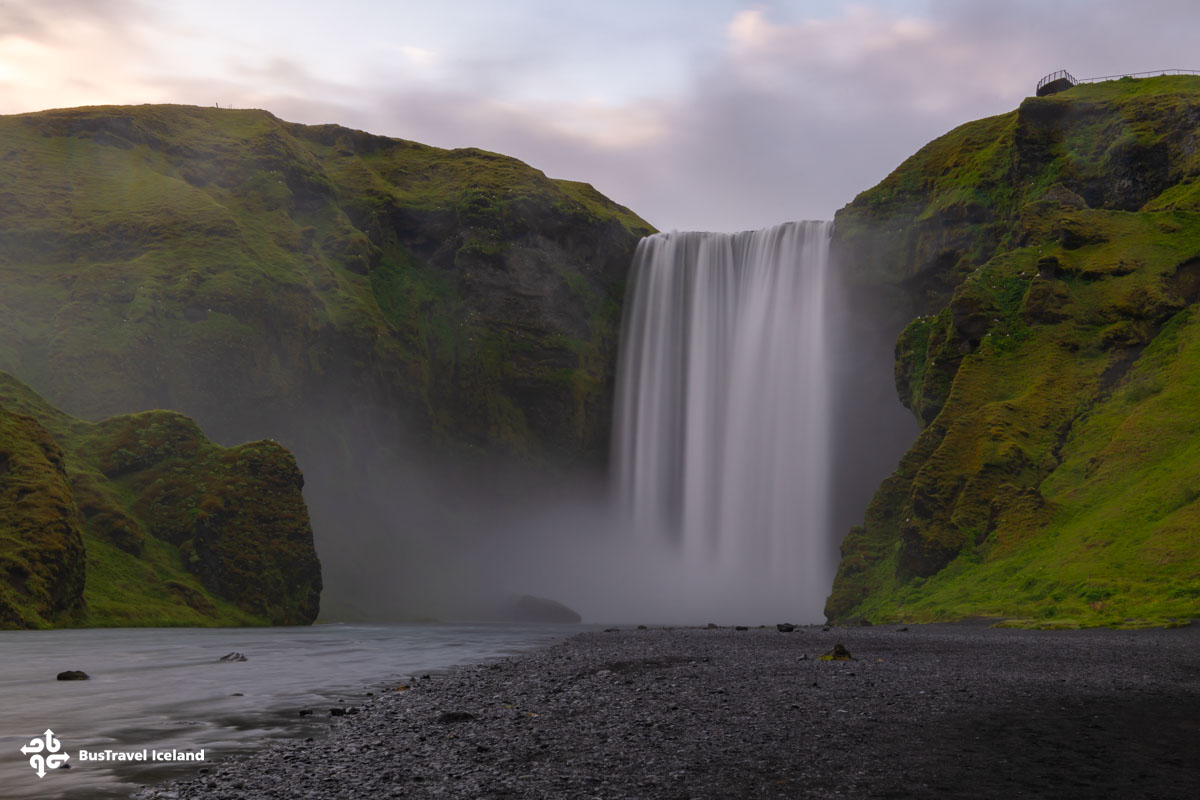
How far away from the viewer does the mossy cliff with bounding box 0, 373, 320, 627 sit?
37.1 meters

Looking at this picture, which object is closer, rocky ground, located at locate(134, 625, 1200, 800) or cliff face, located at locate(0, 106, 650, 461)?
rocky ground, located at locate(134, 625, 1200, 800)

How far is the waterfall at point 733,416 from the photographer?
6662 centimetres

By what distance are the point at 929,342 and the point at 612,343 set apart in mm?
37385

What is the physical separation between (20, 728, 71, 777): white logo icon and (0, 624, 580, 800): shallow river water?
0.08 meters

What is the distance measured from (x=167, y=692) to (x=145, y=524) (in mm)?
34777

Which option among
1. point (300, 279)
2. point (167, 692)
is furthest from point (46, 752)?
point (300, 279)

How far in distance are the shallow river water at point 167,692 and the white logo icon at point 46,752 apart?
8cm

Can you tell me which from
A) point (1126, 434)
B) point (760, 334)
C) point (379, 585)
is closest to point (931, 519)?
point (1126, 434)

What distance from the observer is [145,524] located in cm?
4672

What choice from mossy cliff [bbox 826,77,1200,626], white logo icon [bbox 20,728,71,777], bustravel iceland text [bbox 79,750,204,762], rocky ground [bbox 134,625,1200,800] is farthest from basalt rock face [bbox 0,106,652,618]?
bustravel iceland text [bbox 79,750,204,762]

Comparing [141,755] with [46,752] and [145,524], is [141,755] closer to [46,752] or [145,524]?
[46,752]

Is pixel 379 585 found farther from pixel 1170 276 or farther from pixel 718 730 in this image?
pixel 718 730

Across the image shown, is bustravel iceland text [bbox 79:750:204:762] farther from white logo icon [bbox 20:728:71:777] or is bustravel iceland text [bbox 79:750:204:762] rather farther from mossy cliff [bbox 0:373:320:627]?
mossy cliff [bbox 0:373:320:627]

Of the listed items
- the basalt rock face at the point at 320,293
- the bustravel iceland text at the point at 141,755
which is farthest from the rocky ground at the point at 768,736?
the basalt rock face at the point at 320,293
